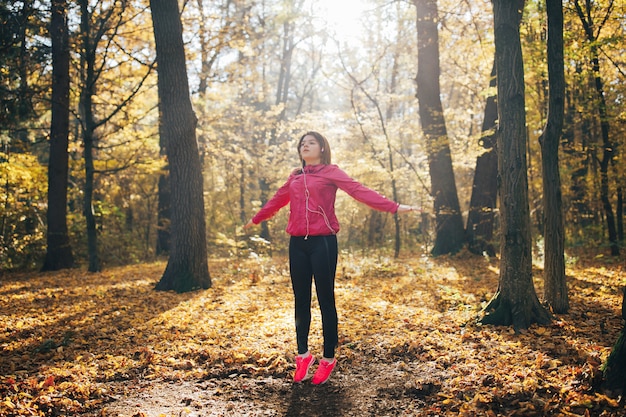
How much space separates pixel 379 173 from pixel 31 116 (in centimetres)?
946

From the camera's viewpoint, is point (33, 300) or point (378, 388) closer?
point (378, 388)

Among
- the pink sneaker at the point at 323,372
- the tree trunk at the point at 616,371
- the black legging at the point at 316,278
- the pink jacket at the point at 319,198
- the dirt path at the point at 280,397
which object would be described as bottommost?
the dirt path at the point at 280,397

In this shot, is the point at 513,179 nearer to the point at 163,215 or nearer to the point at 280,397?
the point at 280,397

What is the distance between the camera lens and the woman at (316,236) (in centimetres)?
387

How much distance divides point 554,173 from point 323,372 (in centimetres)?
363

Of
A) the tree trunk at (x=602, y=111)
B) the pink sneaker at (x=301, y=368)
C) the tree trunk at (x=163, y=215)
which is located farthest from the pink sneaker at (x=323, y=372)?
the tree trunk at (x=163, y=215)

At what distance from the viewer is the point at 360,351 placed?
4738 millimetres

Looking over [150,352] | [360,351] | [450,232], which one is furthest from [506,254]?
[450,232]

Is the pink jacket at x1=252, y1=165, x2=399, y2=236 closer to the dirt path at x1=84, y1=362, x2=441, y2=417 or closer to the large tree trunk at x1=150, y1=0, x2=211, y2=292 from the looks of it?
the dirt path at x1=84, y1=362, x2=441, y2=417

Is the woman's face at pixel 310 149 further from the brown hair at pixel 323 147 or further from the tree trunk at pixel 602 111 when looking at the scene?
the tree trunk at pixel 602 111

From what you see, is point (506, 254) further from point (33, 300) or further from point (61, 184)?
point (61, 184)

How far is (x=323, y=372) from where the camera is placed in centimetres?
395

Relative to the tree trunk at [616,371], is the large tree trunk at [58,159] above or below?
above

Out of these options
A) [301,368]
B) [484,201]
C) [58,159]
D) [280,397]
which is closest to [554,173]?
[301,368]
